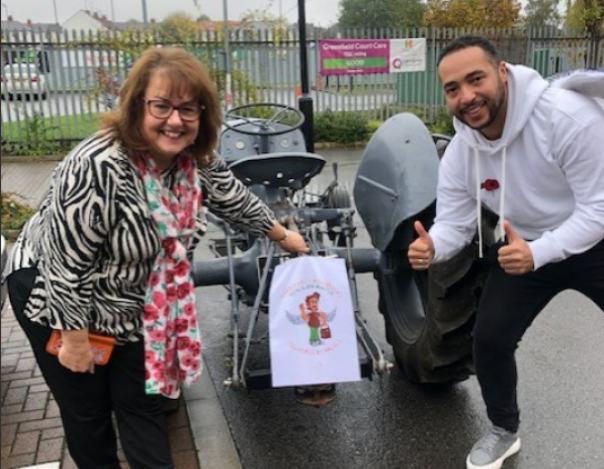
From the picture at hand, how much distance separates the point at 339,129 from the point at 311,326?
10.6 metres

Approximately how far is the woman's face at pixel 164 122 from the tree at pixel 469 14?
14.0m

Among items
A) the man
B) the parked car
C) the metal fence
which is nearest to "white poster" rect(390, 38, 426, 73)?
the metal fence

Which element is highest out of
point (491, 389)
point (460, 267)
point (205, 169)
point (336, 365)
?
point (205, 169)

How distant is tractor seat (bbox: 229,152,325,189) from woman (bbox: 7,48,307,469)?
2.39ft

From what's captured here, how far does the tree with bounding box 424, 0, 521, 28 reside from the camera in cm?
1512

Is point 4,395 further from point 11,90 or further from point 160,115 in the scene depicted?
point 11,90

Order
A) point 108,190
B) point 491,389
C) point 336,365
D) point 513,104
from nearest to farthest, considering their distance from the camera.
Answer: point 108,190 → point 513,104 → point 336,365 → point 491,389

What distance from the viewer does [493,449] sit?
292cm

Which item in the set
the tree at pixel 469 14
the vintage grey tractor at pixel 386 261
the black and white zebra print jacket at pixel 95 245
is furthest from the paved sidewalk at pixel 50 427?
the tree at pixel 469 14

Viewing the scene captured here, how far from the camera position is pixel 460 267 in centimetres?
300

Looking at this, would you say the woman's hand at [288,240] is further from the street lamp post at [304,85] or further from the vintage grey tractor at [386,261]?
the street lamp post at [304,85]

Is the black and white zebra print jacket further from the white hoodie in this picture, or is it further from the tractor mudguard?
the tractor mudguard

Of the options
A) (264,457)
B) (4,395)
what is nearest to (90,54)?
(4,395)

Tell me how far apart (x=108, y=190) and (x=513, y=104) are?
1.44 metres
